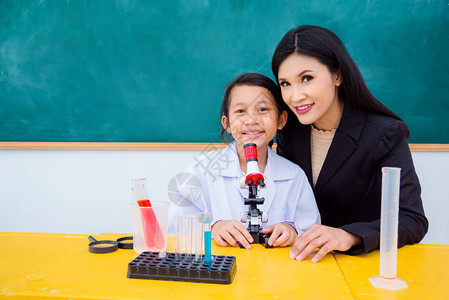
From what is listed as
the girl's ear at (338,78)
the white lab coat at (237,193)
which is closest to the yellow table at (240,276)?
the white lab coat at (237,193)

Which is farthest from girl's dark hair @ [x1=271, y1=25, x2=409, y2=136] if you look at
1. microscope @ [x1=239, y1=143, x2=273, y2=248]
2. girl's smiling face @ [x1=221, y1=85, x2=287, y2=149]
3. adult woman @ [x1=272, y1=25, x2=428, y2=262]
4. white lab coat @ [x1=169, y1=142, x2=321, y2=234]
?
microscope @ [x1=239, y1=143, x2=273, y2=248]

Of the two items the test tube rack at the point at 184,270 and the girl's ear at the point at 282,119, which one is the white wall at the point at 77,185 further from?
the test tube rack at the point at 184,270

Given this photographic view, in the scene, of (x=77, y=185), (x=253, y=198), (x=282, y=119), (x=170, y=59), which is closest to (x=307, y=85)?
(x=282, y=119)

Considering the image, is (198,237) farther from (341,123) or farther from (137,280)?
(341,123)

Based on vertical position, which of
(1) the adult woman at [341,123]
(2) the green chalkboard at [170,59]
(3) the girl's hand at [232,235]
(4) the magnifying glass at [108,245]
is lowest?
(4) the magnifying glass at [108,245]

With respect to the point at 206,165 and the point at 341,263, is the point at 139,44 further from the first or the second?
the point at 341,263

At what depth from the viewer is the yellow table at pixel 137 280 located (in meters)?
0.67

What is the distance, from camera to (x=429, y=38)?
2.15 meters

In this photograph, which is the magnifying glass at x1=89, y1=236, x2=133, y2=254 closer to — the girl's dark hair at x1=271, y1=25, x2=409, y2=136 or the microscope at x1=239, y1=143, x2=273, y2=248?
the microscope at x1=239, y1=143, x2=273, y2=248

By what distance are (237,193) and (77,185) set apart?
160 cm

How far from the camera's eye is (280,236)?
3.20ft

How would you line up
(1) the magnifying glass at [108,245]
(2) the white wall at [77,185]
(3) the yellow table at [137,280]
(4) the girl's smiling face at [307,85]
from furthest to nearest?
(2) the white wall at [77,185], (4) the girl's smiling face at [307,85], (1) the magnifying glass at [108,245], (3) the yellow table at [137,280]

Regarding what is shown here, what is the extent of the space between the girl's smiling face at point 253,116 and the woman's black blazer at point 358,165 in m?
0.17

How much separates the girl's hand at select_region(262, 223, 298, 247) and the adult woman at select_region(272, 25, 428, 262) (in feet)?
1.28
